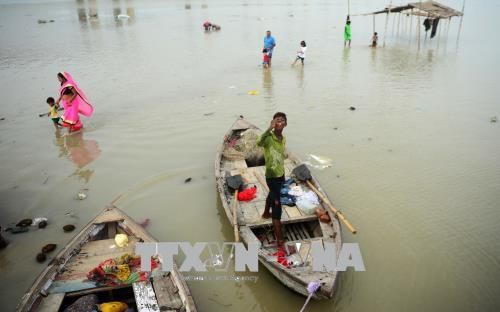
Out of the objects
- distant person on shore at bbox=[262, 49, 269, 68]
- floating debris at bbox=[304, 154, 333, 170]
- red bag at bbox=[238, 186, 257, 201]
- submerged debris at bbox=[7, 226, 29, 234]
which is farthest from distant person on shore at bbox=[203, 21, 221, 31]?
submerged debris at bbox=[7, 226, 29, 234]

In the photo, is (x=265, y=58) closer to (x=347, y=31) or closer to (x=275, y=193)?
(x=347, y=31)

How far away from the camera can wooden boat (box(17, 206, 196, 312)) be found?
4.08 m

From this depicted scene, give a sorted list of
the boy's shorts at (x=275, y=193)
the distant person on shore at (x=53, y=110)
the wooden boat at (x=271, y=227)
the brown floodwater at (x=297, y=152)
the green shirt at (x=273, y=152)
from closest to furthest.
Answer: the wooden boat at (x=271, y=227) → the green shirt at (x=273, y=152) → the boy's shorts at (x=275, y=193) → the brown floodwater at (x=297, y=152) → the distant person on shore at (x=53, y=110)

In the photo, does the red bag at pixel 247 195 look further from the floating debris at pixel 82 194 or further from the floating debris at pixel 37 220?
the floating debris at pixel 37 220

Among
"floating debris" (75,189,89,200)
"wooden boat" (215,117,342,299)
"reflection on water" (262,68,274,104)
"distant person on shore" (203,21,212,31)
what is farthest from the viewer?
"distant person on shore" (203,21,212,31)

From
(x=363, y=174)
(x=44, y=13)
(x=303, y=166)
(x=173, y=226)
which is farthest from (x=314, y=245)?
(x=44, y=13)

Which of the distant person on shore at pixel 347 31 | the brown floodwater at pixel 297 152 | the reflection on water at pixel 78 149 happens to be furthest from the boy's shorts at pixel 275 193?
the distant person on shore at pixel 347 31

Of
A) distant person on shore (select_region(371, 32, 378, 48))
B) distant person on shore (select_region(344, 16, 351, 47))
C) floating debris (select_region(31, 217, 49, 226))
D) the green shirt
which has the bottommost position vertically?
floating debris (select_region(31, 217, 49, 226))

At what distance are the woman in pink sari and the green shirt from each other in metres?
6.61

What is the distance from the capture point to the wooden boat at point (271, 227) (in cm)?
430

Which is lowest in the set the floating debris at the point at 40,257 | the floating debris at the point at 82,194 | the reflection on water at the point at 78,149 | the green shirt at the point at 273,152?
the floating debris at the point at 40,257

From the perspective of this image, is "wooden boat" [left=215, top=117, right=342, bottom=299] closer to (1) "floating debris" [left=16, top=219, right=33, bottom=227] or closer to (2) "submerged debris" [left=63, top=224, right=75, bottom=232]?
(2) "submerged debris" [left=63, top=224, right=75, bottom=232]

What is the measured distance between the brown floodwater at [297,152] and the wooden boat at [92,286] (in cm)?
77

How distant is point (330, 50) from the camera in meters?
19.4
